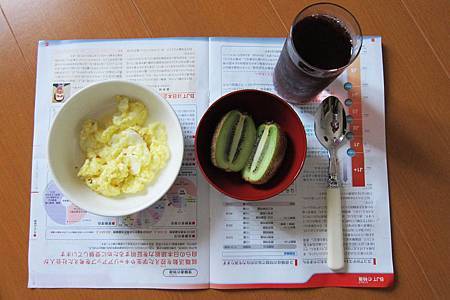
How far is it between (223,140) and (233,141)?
0.02 m

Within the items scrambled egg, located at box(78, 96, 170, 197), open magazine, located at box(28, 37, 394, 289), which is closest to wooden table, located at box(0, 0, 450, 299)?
open magazine, located at box(28, 37, 394, 289)

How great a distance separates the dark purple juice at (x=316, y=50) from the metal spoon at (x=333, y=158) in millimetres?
79

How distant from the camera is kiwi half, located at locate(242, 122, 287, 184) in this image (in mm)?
633

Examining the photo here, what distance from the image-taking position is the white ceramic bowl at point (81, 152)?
2.05ft

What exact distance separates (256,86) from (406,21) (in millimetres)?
333

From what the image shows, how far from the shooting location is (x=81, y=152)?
688 mm

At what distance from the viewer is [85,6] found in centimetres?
75

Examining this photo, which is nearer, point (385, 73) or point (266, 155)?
point (266, 155)

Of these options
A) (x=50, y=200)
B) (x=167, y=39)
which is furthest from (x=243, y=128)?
(x=50, y=200)

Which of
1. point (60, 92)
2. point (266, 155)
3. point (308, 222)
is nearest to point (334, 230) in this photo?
point (308, 222)

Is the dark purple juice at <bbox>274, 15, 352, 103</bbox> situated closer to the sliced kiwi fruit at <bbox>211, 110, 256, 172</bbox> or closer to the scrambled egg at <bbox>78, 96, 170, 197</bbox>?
the sliced kiwi fruit at <bbox>211, 110, 256, 172</bbox>

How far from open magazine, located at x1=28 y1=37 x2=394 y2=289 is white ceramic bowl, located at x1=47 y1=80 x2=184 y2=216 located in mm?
59

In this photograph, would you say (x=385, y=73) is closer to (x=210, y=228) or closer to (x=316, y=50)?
(x=316, y=50)

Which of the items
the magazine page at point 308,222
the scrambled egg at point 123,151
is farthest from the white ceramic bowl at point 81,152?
the magazine page at point 308,222
